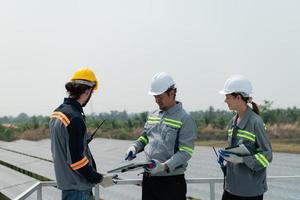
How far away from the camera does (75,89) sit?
2689 millimetres

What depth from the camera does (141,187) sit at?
10.9 ft

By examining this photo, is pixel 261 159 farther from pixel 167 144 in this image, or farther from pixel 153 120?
pixel 153 120

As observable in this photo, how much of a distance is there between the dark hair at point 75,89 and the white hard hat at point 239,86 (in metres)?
1.11

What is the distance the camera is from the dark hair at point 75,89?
269 centimetres

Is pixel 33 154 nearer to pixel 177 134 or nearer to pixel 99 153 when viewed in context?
pixel 99 153

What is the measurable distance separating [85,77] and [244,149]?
4.21 feet

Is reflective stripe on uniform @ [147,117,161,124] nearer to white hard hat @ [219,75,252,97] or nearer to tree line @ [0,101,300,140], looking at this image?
white hard hat @ [219,75,252,97]

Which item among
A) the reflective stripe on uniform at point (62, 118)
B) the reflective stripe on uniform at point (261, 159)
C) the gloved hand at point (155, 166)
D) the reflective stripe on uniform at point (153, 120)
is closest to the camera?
the reflective stripe on uniform at point (62, 118)

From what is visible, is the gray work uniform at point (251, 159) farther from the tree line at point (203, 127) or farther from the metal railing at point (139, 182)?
the tree line at point (203, 127)

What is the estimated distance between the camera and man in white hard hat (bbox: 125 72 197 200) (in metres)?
3.03

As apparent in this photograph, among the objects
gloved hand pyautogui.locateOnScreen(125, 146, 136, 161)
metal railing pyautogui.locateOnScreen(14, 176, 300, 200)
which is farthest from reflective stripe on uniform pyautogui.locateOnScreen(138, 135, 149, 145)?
metal railing pyautogui.locateOnScreen(14, 176, 300, 200)

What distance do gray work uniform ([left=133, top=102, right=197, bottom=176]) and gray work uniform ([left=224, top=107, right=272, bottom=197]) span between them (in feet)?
1.23

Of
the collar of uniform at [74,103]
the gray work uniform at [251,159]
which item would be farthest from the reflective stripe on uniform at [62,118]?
the gray work uniform at [251,159]

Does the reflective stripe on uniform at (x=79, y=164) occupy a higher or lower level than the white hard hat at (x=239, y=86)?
lower
